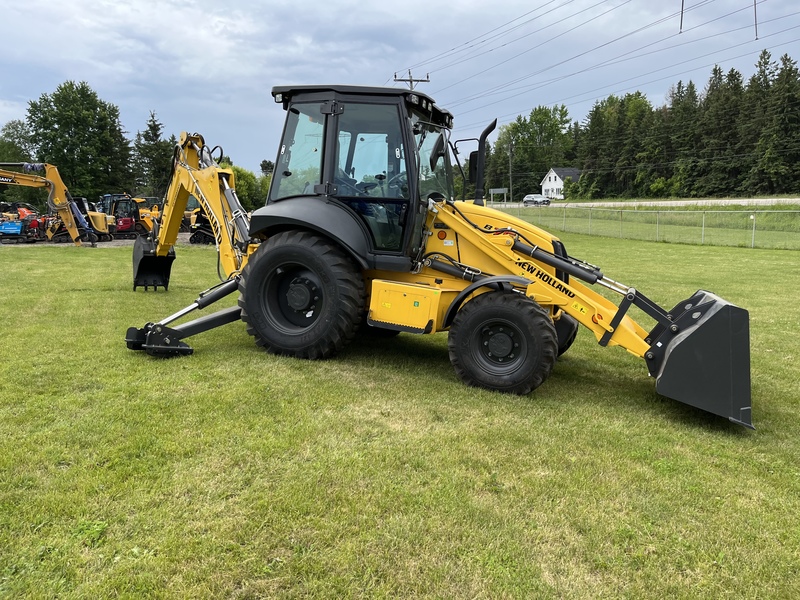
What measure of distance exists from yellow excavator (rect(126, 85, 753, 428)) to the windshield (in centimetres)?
2

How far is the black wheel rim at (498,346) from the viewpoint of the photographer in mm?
4859

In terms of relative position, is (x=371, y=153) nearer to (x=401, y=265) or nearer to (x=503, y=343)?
(x=401, y=265)

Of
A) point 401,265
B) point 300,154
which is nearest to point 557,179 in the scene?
point 300,154

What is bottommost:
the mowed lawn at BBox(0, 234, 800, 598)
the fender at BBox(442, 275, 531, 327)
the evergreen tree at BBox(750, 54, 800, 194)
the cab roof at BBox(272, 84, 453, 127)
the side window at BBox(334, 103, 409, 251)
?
the mowed lawn at BBox(0, 234, 800, 598)

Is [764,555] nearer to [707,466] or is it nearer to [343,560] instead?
[707,466]

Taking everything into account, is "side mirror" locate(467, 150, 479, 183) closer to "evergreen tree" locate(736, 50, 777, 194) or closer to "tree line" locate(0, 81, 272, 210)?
"tree line" locate(0, 81, 272, 210)

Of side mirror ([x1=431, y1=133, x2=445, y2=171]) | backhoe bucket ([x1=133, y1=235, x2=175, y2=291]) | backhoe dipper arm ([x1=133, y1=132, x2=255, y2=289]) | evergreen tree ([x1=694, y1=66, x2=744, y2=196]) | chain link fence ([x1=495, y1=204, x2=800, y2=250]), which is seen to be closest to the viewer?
side mirror ([x1=431, y1=133, x2=445, y2=171])

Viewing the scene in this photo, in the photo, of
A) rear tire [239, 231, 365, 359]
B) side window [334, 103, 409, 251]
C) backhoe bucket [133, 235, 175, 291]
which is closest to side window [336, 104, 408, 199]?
side window [334, 103, 409, 251]

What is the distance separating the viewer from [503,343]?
4.93 meters

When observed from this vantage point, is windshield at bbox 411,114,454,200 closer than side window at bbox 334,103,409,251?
No

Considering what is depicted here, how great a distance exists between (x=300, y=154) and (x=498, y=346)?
122 inches

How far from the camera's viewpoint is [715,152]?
2468 inches

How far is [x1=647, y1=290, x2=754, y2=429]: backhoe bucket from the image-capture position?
414cm

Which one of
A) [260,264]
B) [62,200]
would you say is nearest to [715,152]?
[62,200]
